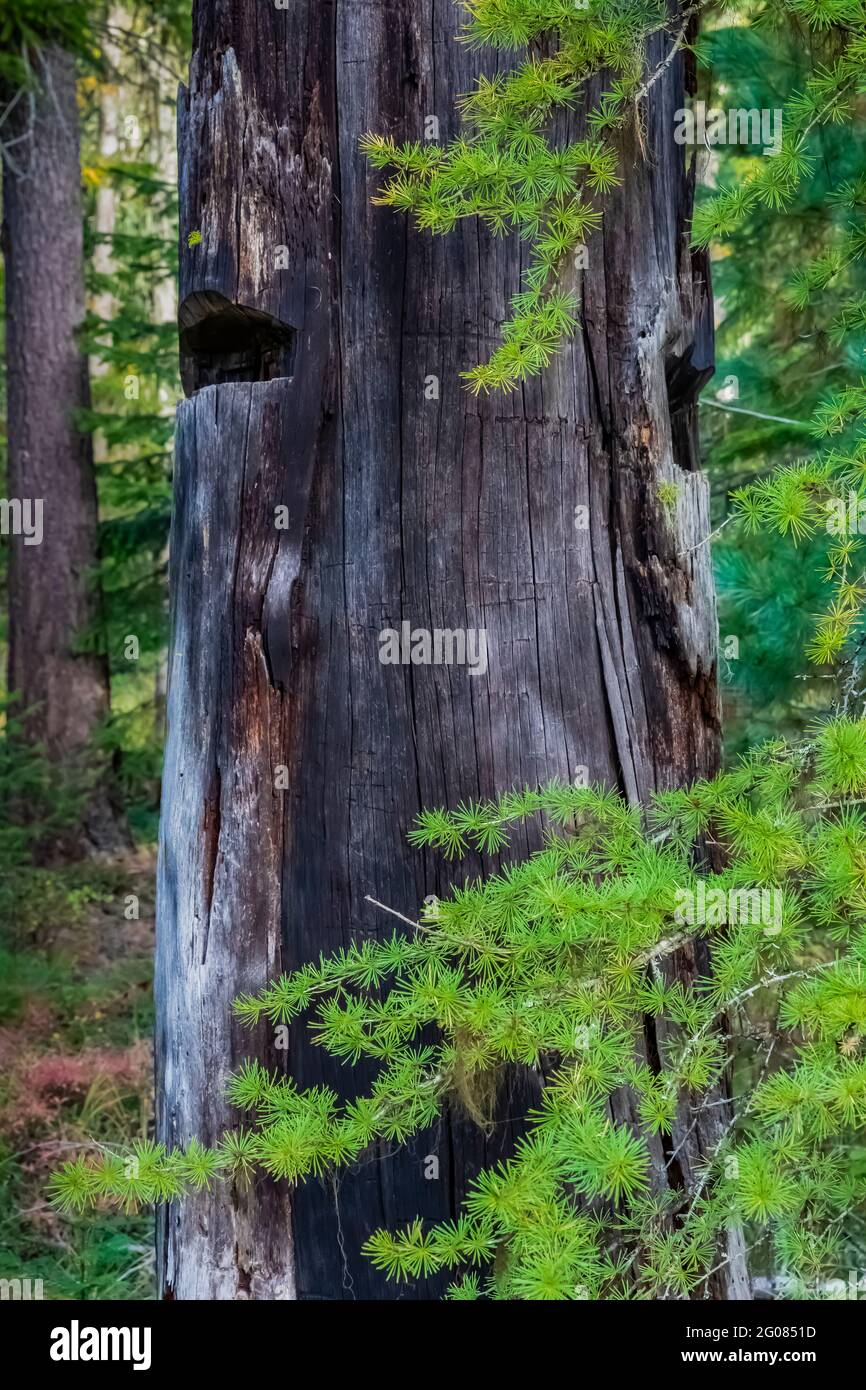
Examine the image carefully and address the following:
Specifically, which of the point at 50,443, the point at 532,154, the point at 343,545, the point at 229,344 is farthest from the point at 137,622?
the point at 532,154

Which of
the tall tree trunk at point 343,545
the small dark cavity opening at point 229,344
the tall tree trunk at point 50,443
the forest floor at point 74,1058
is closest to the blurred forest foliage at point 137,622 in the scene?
the forest floor at point 74,1058

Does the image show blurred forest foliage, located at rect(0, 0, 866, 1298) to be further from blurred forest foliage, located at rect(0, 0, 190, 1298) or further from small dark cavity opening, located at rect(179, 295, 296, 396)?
small dark cavity opening, located at rect(179, 295, 296, 396)

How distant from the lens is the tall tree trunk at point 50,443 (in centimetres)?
841

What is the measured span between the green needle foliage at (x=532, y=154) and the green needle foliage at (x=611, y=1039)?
93 cm

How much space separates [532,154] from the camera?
6.65 feet

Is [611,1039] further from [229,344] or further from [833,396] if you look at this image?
[229,344]

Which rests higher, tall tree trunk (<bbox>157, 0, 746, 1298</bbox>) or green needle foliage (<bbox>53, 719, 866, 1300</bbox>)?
tall tree trunk (<bbox>157, 0, 746, 1298</bbox>)

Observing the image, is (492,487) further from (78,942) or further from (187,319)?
(78,942)

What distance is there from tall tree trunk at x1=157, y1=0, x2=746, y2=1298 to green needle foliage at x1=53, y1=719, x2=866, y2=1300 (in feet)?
0.60

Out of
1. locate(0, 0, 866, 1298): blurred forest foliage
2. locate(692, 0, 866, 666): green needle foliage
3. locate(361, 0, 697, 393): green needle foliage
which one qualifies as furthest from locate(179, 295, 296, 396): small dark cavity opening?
locate(0, 0, 866, 1298): blurred forest foliage

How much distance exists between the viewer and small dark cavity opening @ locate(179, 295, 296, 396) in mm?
2289

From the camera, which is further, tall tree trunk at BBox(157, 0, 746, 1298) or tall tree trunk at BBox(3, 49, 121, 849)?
tall tree trunk at BBox(3, 49, 121, 849)

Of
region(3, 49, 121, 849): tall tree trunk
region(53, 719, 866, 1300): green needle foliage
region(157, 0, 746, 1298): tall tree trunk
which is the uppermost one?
region(3, 49, 121, 849): tall tree trunk

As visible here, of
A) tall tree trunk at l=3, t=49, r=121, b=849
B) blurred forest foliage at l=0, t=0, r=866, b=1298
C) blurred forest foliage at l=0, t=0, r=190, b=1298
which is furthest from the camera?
tall tree trunk at l=3, t=49, r=121, b=849
